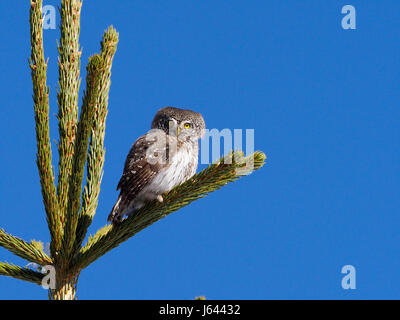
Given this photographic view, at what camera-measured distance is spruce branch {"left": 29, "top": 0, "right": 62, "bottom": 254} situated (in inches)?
147

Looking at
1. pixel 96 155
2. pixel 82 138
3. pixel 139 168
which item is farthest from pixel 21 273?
pixel 139 168

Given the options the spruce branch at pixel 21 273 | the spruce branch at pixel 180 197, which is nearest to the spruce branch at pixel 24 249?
the spruce branch at pixel 21 273

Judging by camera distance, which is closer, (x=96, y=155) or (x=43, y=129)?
(x=43, y=129)

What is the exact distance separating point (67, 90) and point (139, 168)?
1.91 m

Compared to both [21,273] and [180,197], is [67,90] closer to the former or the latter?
[180,197]

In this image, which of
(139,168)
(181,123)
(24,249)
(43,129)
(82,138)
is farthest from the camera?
(181,123)

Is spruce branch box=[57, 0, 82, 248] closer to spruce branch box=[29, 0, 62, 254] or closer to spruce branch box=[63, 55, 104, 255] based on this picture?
spruce branch box=[29, 0, 62, 254]

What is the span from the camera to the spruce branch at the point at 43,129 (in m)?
3.73

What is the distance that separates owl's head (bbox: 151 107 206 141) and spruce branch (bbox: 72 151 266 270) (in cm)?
217

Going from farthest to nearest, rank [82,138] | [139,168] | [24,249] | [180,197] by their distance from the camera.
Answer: [139,168] → [180,197] → [24,249] → [82,138]

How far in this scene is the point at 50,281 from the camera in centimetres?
374

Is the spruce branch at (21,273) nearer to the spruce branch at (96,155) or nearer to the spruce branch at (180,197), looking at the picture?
the spruce branch at (180,197)

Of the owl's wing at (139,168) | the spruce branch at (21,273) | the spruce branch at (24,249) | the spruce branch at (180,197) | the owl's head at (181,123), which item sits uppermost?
the owl's head at (181,123)

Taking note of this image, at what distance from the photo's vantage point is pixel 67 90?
156 inches
